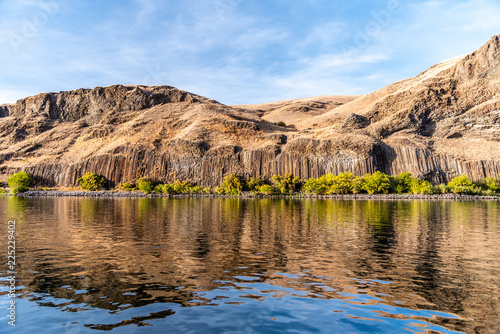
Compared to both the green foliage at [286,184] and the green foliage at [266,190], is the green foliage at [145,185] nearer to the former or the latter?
the green foliage at [266,190]

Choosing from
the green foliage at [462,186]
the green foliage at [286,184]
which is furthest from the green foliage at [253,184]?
the green foliage at [462,186]

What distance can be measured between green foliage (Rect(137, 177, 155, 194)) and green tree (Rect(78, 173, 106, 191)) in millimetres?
15701

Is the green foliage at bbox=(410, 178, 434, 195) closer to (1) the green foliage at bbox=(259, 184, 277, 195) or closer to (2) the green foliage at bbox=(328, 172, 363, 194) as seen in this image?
(2) the green foliage at bbox=(328, 172, 363, 194)

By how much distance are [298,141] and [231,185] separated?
31.1 metres

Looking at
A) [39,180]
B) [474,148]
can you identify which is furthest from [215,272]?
[39,180]

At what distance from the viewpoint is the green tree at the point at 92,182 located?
131 metres

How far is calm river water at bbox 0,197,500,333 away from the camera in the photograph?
33.6 ft

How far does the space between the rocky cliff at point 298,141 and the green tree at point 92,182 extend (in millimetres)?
4276

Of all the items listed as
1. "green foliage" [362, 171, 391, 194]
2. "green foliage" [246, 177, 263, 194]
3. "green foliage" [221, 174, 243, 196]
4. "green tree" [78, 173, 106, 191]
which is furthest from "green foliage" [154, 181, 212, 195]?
"green foliage" [362, 171, 391, 194]

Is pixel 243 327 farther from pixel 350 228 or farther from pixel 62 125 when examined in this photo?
pixel 62 125

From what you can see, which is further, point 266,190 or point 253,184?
point 253,184

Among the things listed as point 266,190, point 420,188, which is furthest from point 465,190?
point 266,190

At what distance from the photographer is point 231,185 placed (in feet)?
390

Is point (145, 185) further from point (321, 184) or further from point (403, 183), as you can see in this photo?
point (403, 183)
